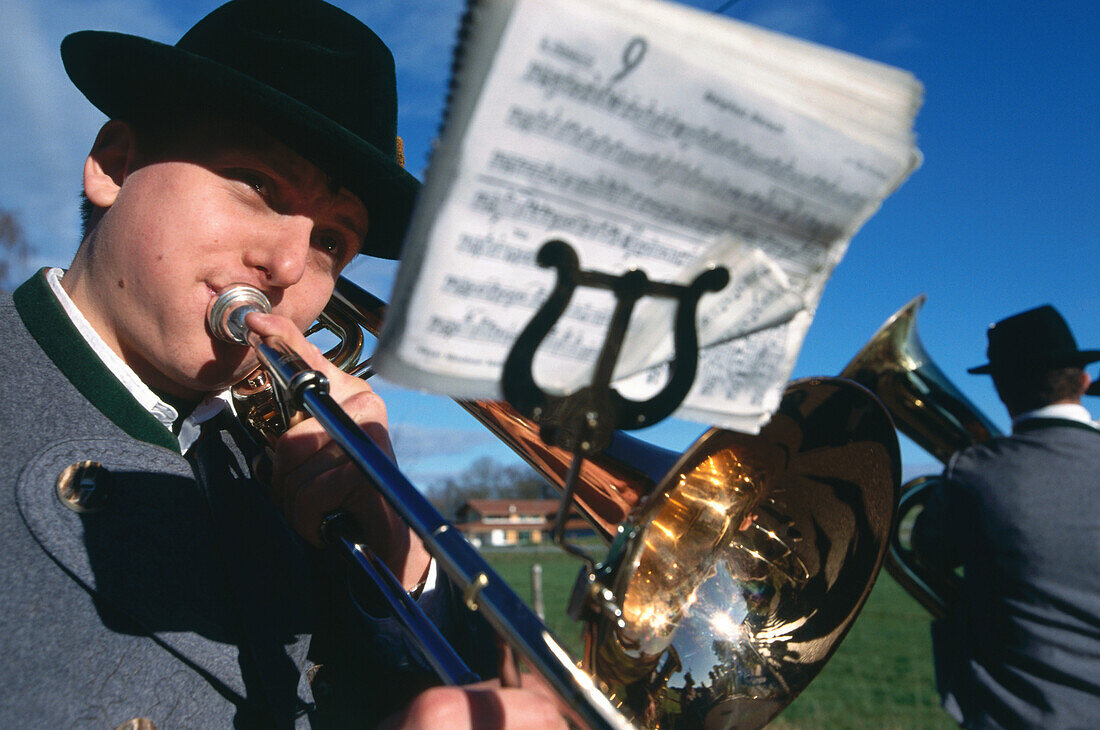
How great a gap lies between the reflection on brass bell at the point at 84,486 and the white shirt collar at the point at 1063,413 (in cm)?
363

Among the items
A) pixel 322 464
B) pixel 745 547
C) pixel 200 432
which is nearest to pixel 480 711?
pixel 322 464

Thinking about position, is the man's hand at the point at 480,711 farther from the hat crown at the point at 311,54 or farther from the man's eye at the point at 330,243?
the hat crown at the point at 311,54

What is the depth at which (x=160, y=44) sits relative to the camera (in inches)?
58.2

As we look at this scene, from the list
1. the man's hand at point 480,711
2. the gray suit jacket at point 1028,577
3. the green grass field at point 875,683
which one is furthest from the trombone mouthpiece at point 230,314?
the gray suit jacket at point 1028,577

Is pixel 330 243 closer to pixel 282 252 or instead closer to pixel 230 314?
pixel 282 252

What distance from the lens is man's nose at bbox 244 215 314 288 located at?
1.50 m

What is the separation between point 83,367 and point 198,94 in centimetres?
62

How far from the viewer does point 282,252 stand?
1.54m

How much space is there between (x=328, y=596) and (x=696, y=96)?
4.84ft

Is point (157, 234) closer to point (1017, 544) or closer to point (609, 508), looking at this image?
point (609, 508)

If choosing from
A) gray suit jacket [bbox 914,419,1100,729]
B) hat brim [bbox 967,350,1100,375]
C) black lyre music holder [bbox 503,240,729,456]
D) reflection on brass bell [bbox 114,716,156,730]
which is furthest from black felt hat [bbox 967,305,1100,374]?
reflection on brass bell [bbox 114,716,156,730]

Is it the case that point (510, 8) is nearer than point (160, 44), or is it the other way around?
point (510, 8)

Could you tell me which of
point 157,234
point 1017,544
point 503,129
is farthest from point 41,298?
point 1017,544

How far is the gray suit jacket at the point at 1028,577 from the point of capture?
2.85 meters
